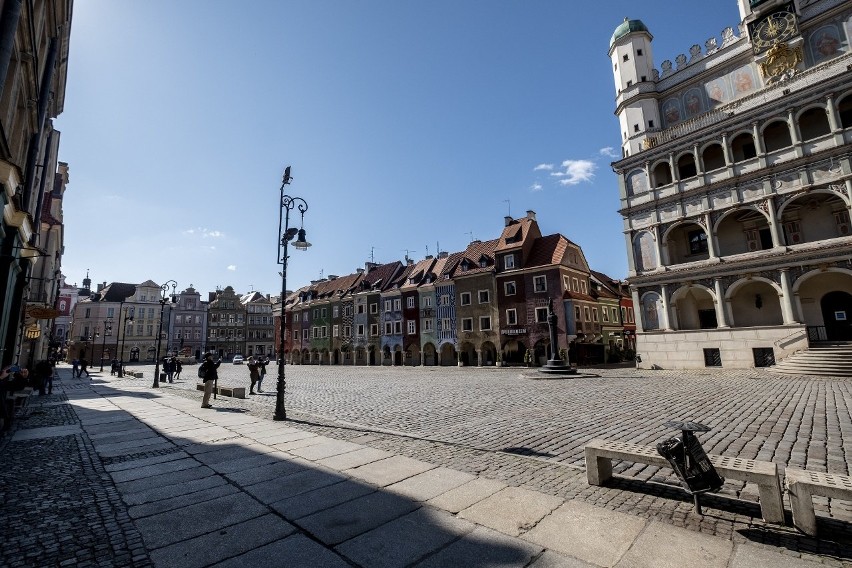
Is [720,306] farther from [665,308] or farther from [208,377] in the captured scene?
[208,377]

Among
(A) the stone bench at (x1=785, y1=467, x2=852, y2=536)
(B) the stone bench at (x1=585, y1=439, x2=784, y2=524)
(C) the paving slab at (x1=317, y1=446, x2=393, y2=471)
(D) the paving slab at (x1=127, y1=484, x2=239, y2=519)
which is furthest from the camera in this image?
(C) the paving slab at (x1=317, y1=446, x2=393, y2=471)

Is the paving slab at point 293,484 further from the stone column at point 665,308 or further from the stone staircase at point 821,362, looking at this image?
the stone column at point 665,308

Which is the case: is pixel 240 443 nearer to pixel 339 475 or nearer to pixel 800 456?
pixel 339 475

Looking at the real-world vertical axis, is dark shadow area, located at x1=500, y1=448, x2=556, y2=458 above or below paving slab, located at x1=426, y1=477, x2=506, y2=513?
below

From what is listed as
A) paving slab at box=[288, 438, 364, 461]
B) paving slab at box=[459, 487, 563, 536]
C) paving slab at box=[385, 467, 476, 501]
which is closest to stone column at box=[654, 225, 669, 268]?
paving slab at box=[288, 438, 364, 461]

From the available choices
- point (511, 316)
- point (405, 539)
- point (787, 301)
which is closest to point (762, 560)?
point (405, 539)

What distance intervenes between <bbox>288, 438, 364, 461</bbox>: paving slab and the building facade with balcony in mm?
27365

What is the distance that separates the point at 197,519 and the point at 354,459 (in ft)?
8.82

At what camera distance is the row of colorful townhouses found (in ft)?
121

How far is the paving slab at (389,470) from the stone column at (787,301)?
90.5 ft

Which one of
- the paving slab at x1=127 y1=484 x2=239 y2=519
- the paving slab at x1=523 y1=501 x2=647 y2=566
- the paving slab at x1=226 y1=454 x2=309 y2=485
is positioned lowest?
the paving slab at x1=523 y1=501 x2=647 y2=566

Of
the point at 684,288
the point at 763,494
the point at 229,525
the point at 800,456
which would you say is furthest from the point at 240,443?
the point at 684,288

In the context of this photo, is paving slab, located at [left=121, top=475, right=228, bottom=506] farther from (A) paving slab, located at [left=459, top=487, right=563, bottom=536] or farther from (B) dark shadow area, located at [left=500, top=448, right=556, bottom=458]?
(B) dark shadow area, located at [left=500, top=448, right=556, bottom=458]

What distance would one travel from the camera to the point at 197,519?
15.5ft
